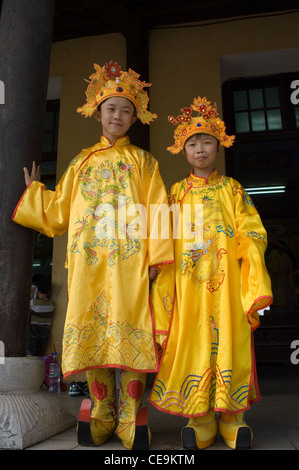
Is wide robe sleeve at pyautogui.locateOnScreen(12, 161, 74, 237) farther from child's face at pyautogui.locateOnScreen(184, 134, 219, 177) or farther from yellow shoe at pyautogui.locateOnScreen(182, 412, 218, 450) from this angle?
yellow shoe at pyautogui.locateOnScreen(182, 412, 218, 450)

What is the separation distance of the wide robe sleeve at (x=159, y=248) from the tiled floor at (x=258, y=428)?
0.50 m

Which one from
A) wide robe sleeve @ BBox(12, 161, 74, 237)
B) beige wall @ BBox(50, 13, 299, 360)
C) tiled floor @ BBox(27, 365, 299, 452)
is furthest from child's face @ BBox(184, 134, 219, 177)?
beige wall @ BBox(50, 13, 299, 360)

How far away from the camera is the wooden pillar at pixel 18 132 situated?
2.16 m

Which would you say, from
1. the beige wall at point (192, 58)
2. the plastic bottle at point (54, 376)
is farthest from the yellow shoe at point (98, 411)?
the beige wall at point (192, 58)

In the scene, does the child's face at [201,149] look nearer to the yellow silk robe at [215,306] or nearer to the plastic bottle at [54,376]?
the yellow silk robe at [215,306]

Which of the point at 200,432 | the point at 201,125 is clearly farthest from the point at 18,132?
the point at 200,432

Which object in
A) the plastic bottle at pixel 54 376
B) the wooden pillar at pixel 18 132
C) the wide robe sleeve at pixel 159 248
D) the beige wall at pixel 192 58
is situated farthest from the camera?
the beige wall at pixel 192 58

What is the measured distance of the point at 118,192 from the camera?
7.00ft

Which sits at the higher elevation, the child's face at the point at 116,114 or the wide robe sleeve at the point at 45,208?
the child's face at the point at 116,114

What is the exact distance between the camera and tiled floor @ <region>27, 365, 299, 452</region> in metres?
1.91

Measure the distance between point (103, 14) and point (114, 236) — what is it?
3.01 meters

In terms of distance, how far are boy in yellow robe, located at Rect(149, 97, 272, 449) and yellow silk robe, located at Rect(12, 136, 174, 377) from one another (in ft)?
0.38

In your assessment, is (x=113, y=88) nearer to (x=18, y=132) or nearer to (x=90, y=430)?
(x=18, y=132)
